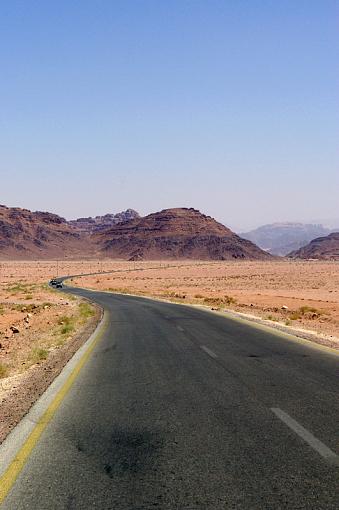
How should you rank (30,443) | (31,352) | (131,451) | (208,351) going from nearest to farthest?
(131,451) < (30,443) < (208,351) < (31,352)

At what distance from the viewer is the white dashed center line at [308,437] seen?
18.6 ft

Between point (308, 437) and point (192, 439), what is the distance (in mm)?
1391

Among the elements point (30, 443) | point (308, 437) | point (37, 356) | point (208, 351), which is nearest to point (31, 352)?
point (37, 356)

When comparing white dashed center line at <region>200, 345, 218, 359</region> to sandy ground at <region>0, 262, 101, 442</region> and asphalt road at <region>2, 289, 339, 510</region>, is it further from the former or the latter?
sandy ground at <region>0, 262, 101, 442</region>

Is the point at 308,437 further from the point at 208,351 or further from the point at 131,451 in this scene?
the point at 208,351

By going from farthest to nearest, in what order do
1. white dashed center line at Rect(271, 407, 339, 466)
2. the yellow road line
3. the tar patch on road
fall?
white dashed center line at Rect(271, 407, 339, 466) < the tar patch on road < the yellow road line

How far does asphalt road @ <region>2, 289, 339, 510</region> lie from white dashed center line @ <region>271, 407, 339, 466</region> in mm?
14

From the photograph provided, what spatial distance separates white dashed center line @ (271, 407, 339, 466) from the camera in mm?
5677

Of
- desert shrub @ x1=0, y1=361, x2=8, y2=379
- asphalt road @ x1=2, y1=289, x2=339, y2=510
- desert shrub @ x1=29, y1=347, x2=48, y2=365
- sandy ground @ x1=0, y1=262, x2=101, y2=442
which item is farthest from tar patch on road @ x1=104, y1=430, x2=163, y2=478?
desert shrub @ x1=29, y1=347, x2=48, y2=365

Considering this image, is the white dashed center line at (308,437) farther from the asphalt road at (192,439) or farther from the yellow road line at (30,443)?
the yellow road line at (30,443)

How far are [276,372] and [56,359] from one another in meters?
6.00

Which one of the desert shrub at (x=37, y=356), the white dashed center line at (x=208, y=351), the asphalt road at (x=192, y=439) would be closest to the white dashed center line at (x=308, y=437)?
the asphalt road at (x=192, y=439)

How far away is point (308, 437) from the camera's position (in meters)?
6.38

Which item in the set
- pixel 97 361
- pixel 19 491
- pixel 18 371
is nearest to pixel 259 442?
pixel 19 491
